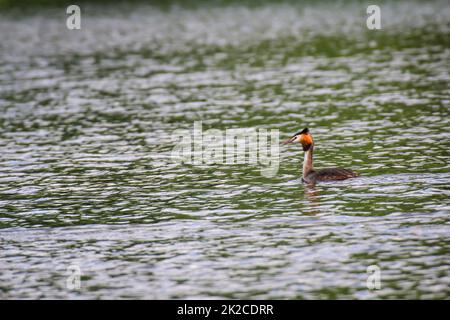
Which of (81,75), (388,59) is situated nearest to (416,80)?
(388,59)

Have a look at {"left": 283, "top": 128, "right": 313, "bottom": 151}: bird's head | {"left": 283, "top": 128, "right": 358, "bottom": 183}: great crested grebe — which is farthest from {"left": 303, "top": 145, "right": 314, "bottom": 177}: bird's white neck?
{"left": 283, "top": 128, "right": 313, "bottom": 151}: bird's head

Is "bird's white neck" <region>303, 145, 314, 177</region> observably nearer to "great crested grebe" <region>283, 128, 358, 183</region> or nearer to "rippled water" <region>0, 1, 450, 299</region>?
"great crested grebe" <region>283, 128, 358, 183</region>

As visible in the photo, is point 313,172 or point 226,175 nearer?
point 313,172

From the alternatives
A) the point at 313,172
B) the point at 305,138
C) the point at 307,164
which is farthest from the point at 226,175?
the point at 313,172

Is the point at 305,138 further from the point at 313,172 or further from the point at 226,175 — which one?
the point at 226,175

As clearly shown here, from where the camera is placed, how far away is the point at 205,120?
1469 inches

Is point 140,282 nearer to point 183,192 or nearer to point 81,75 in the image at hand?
point 183,192

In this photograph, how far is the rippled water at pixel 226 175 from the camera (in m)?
18.9

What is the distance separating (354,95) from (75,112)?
1308cm

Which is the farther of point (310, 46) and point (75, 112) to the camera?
point (310, 46)

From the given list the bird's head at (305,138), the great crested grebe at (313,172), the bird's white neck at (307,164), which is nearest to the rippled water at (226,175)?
the great crested grebe at (313,172)

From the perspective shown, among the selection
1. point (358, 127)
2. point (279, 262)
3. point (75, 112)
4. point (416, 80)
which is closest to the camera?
point (279, 262)

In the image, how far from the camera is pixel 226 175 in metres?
27.7

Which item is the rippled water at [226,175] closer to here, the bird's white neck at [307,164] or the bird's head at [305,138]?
the bird's white neck at [307,164]
